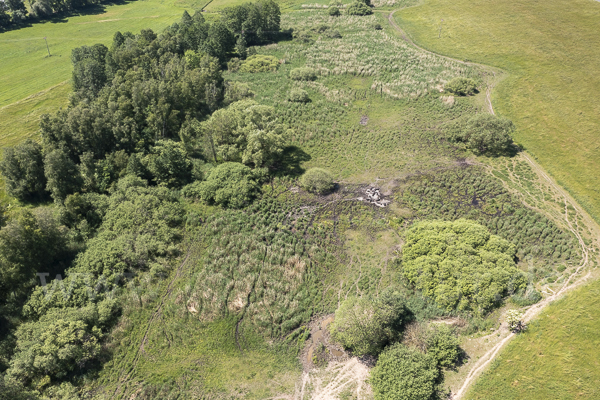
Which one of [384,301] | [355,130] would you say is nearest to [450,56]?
[355,130]

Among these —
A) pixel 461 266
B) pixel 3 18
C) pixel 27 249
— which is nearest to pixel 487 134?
pixel 461 266

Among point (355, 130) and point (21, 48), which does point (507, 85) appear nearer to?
point (355, 130)

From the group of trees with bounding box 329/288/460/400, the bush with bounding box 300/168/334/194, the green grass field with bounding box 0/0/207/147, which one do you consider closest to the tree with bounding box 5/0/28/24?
the green grass field with bounding box 0/0/207/147

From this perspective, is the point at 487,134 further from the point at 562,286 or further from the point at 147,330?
the point at 147,330

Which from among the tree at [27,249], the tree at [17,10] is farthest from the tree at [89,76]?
the tree at [17,10]

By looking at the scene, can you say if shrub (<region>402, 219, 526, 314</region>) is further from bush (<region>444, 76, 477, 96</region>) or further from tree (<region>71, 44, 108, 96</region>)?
tree (<region>71, 44, 108, 96</region>)

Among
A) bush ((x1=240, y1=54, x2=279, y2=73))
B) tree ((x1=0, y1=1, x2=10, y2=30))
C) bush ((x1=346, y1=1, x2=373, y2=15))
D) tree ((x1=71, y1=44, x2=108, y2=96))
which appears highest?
tree ((x1=0, y1=1, x2=10, y2=30))

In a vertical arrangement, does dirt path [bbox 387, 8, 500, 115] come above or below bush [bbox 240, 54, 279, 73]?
below
